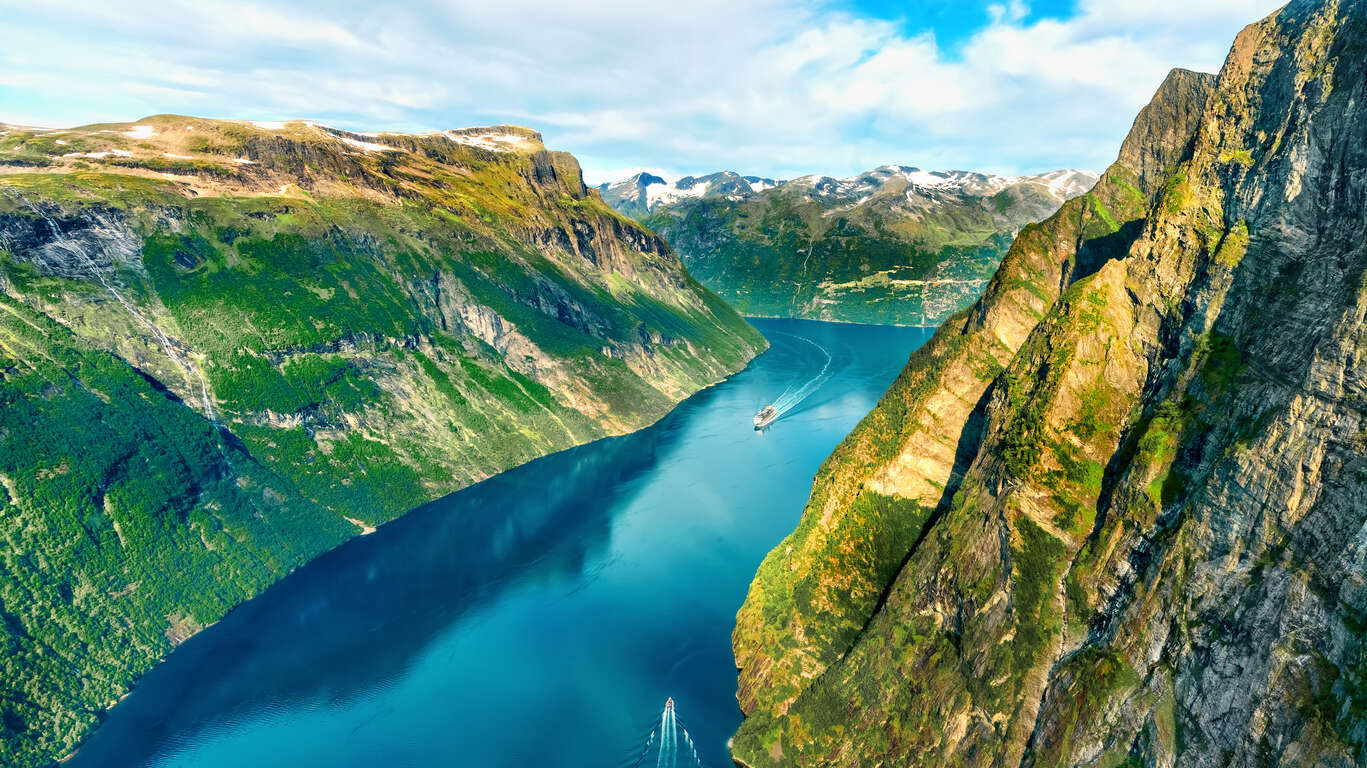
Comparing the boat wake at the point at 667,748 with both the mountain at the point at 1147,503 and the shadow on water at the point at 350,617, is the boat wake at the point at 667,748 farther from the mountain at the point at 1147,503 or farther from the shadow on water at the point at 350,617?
the shadow on water at the point at 350,617

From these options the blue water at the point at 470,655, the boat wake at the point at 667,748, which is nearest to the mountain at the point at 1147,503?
the boat wake at the point at 667,748

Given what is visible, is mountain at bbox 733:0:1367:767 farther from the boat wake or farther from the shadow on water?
the shadow on water

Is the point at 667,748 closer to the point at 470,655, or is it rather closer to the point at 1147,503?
the point at 470,655

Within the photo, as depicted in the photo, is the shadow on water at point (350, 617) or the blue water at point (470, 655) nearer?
the blue water at point (470, 655)

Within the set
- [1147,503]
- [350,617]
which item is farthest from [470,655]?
[1147,503]

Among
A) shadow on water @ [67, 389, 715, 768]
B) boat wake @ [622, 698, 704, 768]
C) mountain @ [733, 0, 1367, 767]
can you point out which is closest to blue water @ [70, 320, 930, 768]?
shadow on water @ [67, 389, 715, 768]

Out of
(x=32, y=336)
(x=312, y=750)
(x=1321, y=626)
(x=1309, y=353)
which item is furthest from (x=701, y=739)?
(x=32, y=336)

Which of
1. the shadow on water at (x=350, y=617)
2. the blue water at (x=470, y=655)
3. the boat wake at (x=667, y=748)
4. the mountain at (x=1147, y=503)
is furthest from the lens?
the shadow on water at (x=350, y=617)
